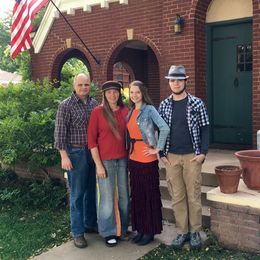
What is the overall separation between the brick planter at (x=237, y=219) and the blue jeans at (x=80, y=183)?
1337 mm

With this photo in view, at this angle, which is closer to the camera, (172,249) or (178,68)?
(178,68)

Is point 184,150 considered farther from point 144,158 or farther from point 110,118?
point 110,118

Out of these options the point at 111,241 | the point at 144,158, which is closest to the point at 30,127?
the point at 111,241

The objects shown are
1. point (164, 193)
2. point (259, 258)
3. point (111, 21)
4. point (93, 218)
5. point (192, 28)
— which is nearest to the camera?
point (259, 258)

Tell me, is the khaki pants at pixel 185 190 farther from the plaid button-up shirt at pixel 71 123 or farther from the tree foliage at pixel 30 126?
the tree foliage at pixel 30 126

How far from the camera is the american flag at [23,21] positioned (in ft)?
25.9

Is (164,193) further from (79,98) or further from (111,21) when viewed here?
(111,21)

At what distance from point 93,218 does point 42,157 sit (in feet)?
5.95

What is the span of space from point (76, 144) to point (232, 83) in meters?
3.81

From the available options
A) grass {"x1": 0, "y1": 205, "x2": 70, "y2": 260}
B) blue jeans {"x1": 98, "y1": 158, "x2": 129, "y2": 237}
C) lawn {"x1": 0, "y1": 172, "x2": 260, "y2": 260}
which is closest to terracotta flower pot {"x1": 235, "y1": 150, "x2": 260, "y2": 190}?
lawn {"x1": 0, "y1": 172, "x2": 260, "y2": 260}

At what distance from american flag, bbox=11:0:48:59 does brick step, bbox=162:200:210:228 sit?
4831 millimetres

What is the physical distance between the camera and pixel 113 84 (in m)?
4.08

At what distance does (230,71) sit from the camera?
7.10 meters

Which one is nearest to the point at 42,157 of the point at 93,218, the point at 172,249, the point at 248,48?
the point at 93,218
